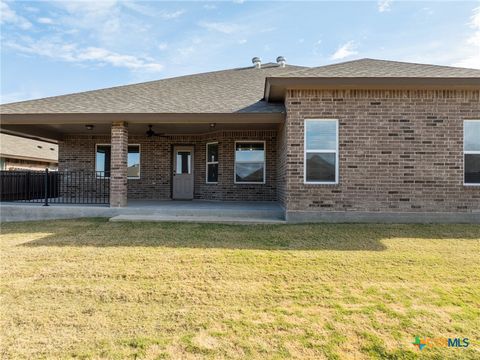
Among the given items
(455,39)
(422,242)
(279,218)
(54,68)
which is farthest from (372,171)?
(54,68)

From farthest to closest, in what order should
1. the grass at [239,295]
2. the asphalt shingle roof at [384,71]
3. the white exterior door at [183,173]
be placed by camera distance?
1. the white exterior door at [183,173]
2. the asphalt shingle roof at [384,71]
3. the grass at [239,295]

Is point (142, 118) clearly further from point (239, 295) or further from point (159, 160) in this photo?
point (239, 295)

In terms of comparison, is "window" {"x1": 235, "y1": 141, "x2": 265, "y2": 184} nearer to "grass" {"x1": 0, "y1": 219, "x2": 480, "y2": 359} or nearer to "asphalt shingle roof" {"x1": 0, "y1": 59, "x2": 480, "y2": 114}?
"asphalt shingle roof" {"x1": 0, "y1": 59, "x2": 480, "y2": 114}

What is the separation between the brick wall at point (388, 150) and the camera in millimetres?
7047

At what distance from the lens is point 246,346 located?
2.55 metres

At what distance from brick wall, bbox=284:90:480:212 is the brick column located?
15.6 feet

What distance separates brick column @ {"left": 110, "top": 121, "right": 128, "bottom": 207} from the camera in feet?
26.9

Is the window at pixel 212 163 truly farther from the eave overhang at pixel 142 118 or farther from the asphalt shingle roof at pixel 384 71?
the asphalt shingle roof at pixel 384 71

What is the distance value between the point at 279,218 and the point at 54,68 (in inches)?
603

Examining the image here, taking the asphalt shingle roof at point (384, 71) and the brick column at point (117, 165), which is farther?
the brick column at point (117, 165)

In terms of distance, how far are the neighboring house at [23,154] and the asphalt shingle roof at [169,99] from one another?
9257mm

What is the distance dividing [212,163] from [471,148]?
318 inches

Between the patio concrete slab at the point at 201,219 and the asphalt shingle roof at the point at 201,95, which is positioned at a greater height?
the asphalt shingle roof at the point at 201,95

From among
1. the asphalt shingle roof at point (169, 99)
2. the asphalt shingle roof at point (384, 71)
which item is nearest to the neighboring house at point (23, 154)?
the asphalt shingle roof at point (169, 99)
